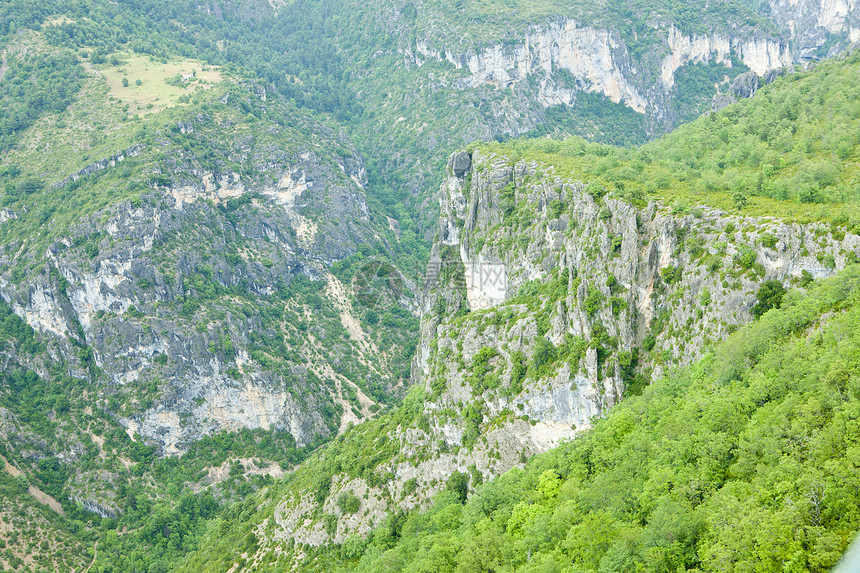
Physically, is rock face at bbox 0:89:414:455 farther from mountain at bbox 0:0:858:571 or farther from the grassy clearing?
the grassy clearing

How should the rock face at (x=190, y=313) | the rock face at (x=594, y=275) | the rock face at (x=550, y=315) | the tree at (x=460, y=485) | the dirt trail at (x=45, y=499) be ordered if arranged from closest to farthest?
1. the rock face at (x=594, y=275)
2. the rock face at (x=550, y=315)
3. the tree at (x=460, y=485)
4. the dirt trail at (x=45, y=499)
5. the rock face at (x=190, y=313)

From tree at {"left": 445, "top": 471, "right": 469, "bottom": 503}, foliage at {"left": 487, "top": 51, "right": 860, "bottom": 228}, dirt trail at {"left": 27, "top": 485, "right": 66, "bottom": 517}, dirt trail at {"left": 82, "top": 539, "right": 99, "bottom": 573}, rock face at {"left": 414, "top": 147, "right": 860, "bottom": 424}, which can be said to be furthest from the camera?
dirt trail at {"left": 27, "top": 485, "right": 66, "bottom": 517}

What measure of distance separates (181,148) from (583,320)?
126 metres

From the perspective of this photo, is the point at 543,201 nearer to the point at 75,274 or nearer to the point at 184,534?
the point at 184,534

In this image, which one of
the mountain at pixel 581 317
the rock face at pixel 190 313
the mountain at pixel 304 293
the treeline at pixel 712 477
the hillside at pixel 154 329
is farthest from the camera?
the rock face at pixel 190 313

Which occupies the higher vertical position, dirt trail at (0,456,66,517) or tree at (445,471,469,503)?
tree at (445,471,469,503)

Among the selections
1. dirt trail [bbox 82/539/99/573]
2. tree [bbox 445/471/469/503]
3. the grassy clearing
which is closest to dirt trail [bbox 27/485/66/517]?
dirt trail [bbox 82/539/99/573]

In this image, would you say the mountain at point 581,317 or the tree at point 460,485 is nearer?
the mountain at point 581,317

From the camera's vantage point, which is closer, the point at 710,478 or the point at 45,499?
the point at 710,478

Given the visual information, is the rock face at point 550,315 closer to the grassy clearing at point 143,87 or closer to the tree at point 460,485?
the tree at point 460,485

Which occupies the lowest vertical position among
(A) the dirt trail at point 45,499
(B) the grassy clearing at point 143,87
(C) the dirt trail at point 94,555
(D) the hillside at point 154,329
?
(C) the dirt trail at point 94,555

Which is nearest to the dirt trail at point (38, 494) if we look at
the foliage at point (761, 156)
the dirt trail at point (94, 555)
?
the dirt trail at point (94, 555)

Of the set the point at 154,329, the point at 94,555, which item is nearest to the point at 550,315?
the point at 94,555

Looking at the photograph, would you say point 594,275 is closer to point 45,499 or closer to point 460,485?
point 460,485
